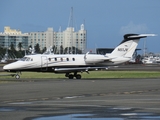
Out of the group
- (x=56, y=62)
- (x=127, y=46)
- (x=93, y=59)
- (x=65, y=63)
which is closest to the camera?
(x=56, y=62)

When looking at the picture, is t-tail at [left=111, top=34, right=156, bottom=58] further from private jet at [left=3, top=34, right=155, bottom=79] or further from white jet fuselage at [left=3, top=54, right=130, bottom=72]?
white jet fuselage at [left=3, top=54, right=130, bottom=72]

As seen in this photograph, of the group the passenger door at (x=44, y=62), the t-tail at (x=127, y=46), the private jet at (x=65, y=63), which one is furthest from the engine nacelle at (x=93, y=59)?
the passenger door at (x=44, y=62)

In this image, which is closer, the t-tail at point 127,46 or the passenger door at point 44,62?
the passenger door at point 44,62

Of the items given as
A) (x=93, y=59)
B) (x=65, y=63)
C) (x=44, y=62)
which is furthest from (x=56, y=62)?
(x=93, y=59)

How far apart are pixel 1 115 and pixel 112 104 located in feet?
17.6

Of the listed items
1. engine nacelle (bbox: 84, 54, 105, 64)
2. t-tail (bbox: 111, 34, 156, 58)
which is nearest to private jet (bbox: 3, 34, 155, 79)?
engine nacelle (bbox: 84, 54, 105, 64)

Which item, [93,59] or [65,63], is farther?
[65,63]

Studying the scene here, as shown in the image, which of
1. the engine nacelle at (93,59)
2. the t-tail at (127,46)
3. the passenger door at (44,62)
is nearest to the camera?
the passenger door at (44,62)

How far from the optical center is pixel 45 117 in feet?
47.2

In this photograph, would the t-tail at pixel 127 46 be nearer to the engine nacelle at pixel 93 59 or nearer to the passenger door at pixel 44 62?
the engine nacelle at pixel 93 59

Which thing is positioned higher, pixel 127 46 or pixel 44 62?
pixel 127 46

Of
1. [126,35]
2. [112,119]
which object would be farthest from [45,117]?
[126,35]

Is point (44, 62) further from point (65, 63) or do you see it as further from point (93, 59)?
point (93, 59)

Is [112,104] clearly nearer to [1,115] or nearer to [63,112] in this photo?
[63,112]
